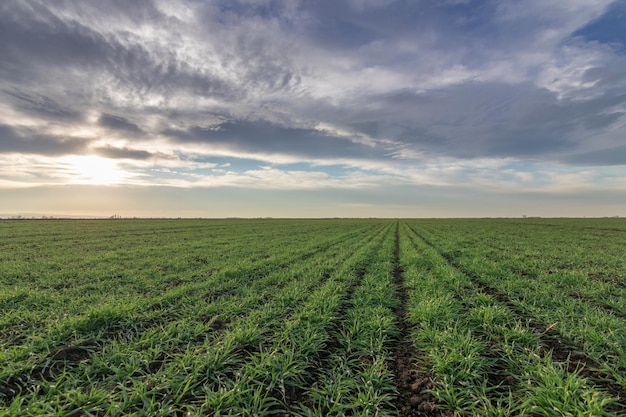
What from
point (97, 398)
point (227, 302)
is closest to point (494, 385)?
point (97, 398)

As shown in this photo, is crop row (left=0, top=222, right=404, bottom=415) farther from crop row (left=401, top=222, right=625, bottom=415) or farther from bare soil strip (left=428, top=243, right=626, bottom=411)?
bare soil strip (left=428, top=243, right=626, bottom=411)

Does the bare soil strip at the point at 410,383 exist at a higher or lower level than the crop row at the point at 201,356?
lower

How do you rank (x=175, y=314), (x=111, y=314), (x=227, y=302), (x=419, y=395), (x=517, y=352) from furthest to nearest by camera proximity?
1. (x=227, y=302)
2. (x=175, y=314)
3. (x=111, y=314)
4. (x=517, y=352)
5. (x=419, y=395)

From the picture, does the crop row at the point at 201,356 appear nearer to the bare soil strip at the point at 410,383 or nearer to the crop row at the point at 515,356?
the bare soil strip at the point at 410,383

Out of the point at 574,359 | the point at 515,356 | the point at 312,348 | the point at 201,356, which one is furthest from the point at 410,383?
the point at 201,356

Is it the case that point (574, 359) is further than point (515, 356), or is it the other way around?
point (574, 359)

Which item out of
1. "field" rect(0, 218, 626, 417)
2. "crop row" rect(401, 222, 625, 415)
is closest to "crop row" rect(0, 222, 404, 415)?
"field" rect(0, 218, 626, 417)

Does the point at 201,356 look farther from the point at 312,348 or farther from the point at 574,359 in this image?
the point at 574,359

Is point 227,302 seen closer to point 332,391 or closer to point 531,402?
point 332,391

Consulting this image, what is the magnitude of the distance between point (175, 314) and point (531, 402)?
6752mm

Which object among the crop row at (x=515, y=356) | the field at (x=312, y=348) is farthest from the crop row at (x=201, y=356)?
the crop row at (x=515, y=356)

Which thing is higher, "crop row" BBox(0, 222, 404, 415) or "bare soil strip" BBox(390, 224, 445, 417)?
"crop row" BBox(0, 222, 404, 415)

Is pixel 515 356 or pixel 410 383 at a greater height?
pixel 515 356

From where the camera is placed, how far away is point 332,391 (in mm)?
3672
